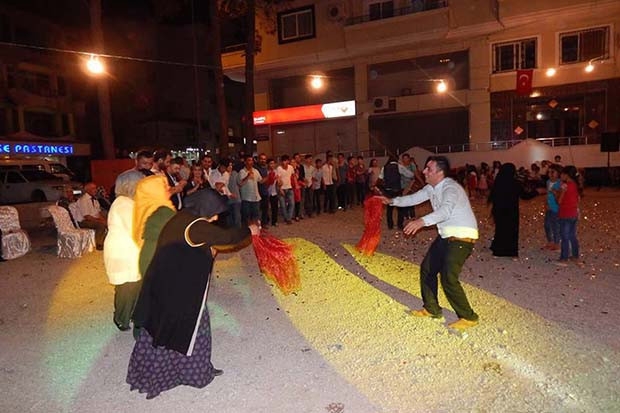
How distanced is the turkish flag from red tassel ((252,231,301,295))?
1893cm

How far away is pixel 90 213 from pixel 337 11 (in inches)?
736

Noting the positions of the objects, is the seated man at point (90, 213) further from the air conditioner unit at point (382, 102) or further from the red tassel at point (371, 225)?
the air conditioner unit at point (382, 102)

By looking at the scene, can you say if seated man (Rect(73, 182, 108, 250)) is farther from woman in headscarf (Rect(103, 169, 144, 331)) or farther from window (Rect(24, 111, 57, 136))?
window (Rect(24, 111, 57, 136))

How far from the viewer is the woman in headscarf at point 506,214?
25.9 ft

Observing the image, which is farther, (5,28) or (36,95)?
(36,95)

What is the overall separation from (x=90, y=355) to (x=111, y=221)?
53.0 inches

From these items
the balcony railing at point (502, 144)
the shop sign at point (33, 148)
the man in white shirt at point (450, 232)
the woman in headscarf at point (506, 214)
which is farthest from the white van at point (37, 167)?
the man in white shirt at point (450, 232)

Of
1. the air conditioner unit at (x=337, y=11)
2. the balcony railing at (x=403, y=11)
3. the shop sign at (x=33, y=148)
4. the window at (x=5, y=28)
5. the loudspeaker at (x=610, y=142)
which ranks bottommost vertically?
the loudspeaker at (x=610, y=142)

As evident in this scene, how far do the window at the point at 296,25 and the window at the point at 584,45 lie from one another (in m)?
12.5

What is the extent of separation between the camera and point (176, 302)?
3.49 m

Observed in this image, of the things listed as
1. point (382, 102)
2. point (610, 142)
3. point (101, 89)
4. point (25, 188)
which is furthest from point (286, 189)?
point (610, 142)

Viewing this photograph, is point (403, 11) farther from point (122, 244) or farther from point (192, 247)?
point (192, 247)

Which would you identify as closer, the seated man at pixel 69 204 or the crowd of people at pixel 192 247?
the crowd of people at pixel 192 247

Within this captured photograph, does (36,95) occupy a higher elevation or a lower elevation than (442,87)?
higher
